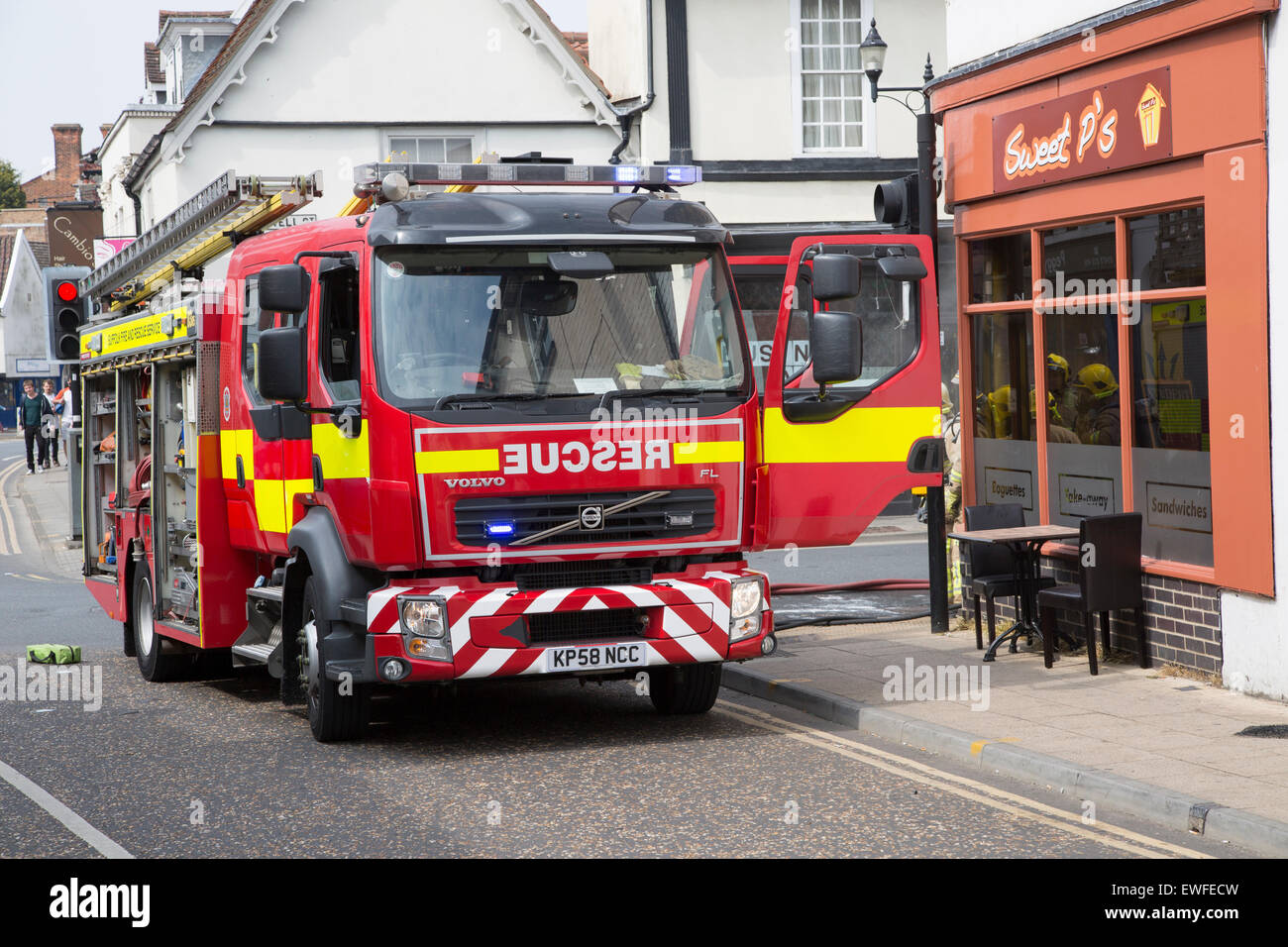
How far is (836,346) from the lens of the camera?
8648mm

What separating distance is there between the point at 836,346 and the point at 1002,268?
370 centimetres

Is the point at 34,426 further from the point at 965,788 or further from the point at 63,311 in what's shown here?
the point at 965,788

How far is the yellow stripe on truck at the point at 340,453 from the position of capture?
8.26 m

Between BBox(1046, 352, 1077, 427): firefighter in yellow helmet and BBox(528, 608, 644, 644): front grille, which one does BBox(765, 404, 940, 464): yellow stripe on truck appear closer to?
BBox(528, 608, 644, 644): front grille

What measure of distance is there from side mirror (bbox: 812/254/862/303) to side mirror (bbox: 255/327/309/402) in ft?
9.21

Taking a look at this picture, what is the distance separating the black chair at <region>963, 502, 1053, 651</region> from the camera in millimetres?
10617

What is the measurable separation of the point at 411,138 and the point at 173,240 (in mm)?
13045

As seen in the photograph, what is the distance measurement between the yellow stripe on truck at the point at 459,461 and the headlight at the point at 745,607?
153cm

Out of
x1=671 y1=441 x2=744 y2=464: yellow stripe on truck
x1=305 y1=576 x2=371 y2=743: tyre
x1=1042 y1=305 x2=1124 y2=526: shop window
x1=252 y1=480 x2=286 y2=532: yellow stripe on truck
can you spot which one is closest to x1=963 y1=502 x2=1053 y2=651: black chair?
x1=1042 y1=305 x2=1124 y2=526: shop window

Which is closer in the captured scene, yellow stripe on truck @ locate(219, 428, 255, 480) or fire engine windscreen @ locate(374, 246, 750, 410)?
fire engine windscreen @ locate(374, 246, 750, 410)

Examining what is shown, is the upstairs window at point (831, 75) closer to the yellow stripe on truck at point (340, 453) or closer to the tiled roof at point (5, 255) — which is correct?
the yellow stripe on truck at point (340, 453)

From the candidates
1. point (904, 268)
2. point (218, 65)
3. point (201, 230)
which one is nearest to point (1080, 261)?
point (904, 268)
